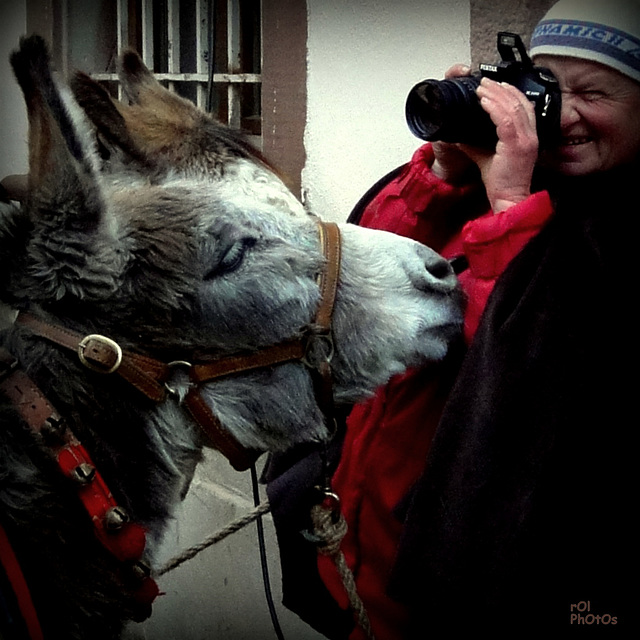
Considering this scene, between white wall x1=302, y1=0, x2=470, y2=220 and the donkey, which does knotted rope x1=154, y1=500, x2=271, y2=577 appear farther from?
white wall x1=302, y1=0, x2=470, y2=220

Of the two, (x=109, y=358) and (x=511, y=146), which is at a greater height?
(x=511, y=146)

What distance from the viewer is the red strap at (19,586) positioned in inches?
44.4

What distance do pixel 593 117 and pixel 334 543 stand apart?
87cm

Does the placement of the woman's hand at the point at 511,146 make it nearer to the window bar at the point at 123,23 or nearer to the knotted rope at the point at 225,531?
the knotted rope at the point at 225,531

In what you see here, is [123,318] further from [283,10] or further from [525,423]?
[283,10]

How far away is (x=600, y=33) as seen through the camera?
4.13 feet

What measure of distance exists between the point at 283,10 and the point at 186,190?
145cm

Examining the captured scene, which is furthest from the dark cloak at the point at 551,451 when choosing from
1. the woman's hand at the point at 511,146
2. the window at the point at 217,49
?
the window at the point at 217,49

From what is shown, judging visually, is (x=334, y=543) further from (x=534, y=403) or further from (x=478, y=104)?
(x=478, y=104)

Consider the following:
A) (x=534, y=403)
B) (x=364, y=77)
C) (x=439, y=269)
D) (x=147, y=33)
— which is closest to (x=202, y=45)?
(x=147, y=33)

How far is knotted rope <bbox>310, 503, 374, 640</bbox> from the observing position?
1.36 m

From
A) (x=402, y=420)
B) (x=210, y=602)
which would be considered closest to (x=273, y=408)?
(x=402, y=420)

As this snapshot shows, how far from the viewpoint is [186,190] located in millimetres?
1276

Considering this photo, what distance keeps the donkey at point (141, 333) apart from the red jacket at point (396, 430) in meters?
0.09
